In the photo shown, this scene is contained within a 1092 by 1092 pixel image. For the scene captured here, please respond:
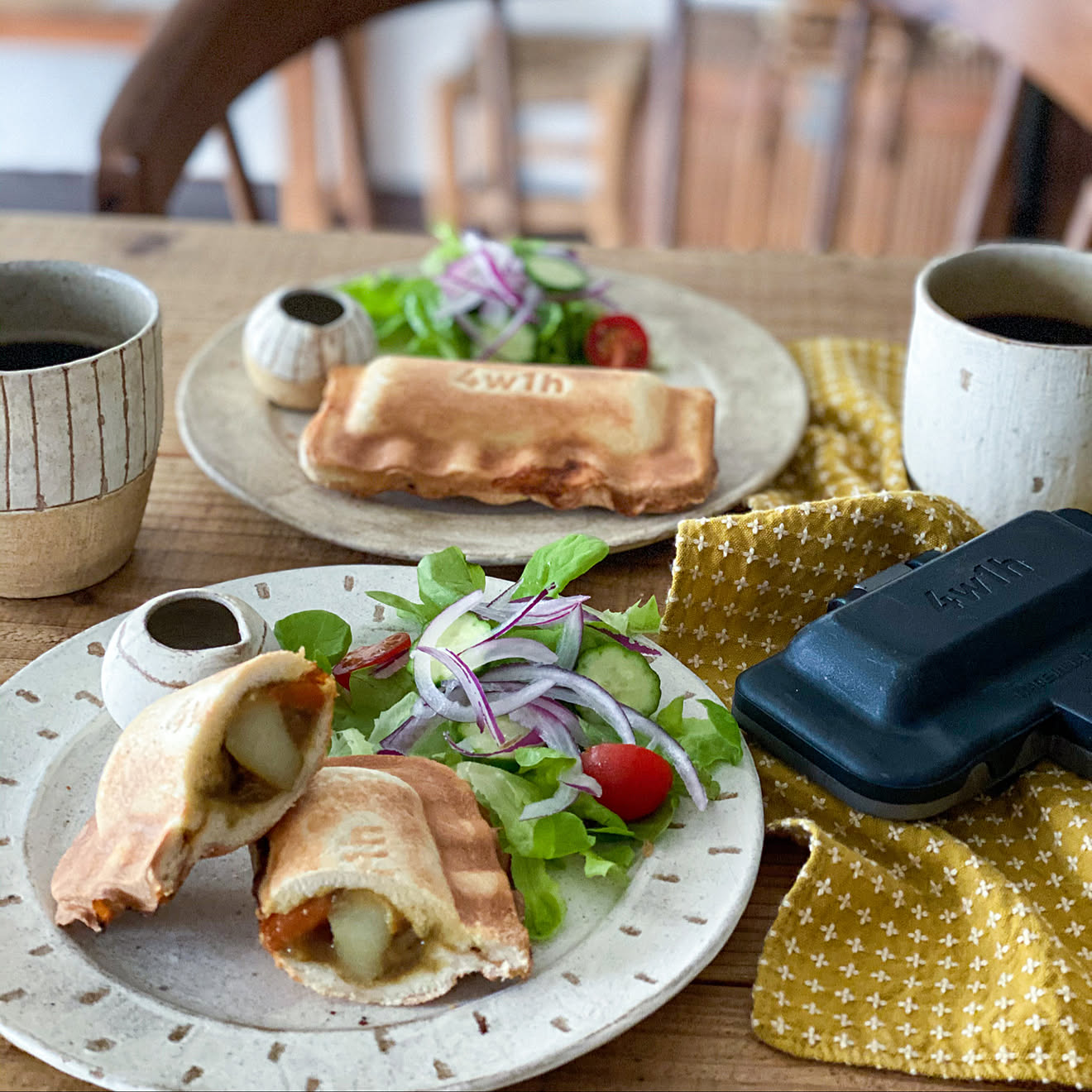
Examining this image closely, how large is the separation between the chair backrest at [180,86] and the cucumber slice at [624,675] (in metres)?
1.27

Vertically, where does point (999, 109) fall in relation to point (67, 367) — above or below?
below

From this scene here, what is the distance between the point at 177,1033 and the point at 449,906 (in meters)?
0.16

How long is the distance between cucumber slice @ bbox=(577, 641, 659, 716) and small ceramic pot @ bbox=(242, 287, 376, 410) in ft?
1.77

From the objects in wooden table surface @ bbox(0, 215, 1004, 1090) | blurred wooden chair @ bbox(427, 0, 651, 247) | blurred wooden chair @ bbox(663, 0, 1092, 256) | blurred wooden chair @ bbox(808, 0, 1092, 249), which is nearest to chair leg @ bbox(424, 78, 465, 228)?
blurred wooden chair @ bbox(427, 0, 651, 247)

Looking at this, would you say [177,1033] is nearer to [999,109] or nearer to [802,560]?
[802,560]

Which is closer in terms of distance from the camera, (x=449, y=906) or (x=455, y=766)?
(x=449, y=906)

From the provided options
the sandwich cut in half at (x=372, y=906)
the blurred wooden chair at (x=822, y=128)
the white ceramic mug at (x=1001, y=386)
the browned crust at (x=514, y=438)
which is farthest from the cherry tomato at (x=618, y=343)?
the blurred wooden chair at (x=822, y=128)

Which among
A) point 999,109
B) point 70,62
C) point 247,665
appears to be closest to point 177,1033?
point 247,665

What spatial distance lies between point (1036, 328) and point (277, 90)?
4.00m

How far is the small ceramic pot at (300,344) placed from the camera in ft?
4.36

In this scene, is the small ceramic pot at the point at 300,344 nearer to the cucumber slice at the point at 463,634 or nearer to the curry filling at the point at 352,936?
the cucumber slice at the point at 463,634

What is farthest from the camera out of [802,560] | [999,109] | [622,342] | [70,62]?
[70,62]

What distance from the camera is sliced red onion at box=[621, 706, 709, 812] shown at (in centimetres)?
85

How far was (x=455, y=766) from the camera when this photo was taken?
884 millimetres
